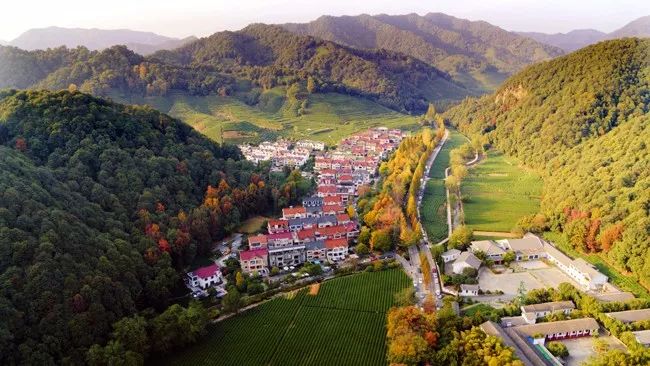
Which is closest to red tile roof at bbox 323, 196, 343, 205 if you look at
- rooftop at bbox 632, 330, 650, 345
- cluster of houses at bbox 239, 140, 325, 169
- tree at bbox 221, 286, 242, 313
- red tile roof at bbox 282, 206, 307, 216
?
red tile roof at bbox 282, 206, 307, 216

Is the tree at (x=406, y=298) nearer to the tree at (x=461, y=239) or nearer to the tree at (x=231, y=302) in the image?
the tree at (x=461, y=239)

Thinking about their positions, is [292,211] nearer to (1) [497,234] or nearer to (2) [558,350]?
(1) [497,234]

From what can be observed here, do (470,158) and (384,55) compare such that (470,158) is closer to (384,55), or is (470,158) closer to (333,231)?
(333,231)

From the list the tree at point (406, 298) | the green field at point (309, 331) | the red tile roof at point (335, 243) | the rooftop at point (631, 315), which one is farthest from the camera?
the red tile roof at point (335, 243)

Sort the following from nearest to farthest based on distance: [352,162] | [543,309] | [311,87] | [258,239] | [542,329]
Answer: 1. [542,329]
2. [543,309]
3. [258,239]
4. [352,162]
5. [311,87]

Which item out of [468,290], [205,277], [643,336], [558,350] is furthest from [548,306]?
[205,277]

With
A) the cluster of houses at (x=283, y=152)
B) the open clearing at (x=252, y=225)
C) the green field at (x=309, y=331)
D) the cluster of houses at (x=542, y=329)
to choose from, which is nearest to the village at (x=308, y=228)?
the cluster of houses at (x=283, y=152)
